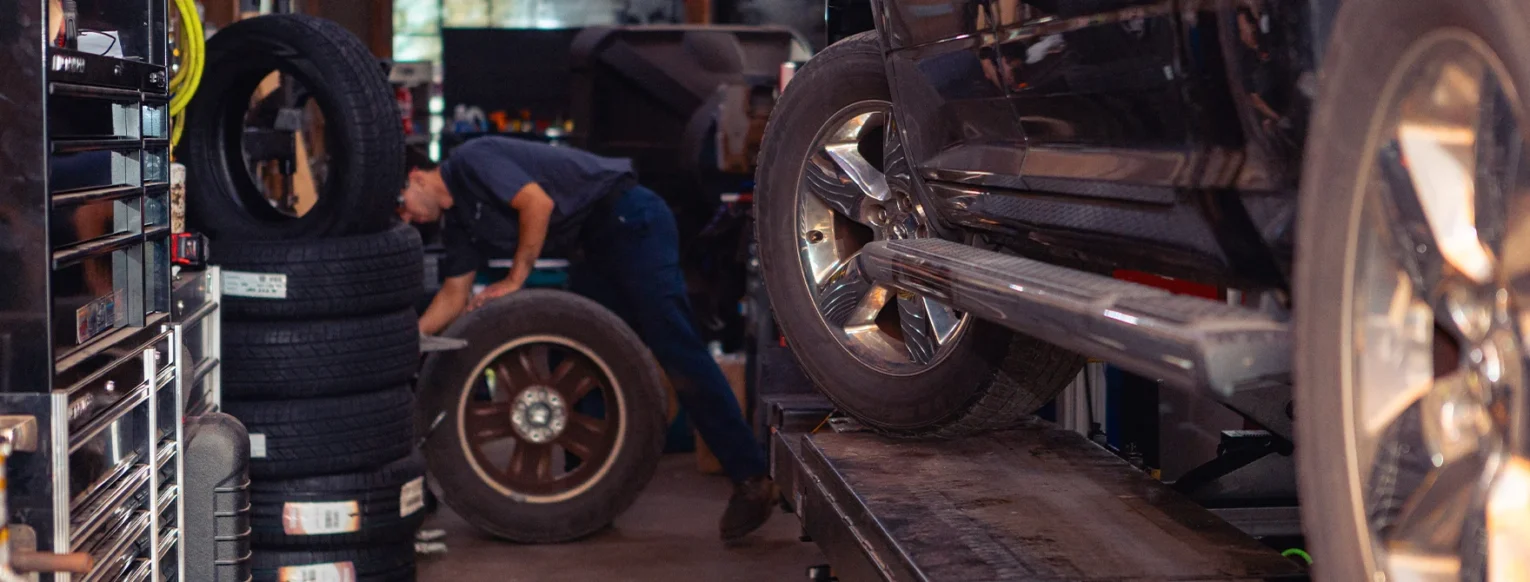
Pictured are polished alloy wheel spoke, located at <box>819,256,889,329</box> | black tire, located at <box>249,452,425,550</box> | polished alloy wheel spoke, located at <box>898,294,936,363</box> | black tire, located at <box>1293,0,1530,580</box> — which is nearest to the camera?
black tire, located at <box>1293,0,1530,580</box>

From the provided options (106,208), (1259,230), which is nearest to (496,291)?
(106,208)

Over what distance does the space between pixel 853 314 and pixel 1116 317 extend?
1490mm

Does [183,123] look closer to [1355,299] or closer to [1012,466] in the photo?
[1012,466]

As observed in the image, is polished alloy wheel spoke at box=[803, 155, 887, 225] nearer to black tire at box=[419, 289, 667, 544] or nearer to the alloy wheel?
the alloy wheel

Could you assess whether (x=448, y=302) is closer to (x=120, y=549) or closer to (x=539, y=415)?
(x=539, y=415)

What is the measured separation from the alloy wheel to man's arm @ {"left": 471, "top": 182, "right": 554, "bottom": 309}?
2919 mm

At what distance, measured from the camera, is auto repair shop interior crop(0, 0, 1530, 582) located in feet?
4.55

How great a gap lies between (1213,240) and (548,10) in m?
12.1

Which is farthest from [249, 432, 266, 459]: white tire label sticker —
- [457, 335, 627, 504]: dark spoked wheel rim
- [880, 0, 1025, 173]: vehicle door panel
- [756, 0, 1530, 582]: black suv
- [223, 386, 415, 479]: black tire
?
[880, 0, 1025, 173]: vehicle door panel

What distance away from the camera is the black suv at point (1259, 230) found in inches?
50.8

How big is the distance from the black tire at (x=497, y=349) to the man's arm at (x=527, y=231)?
0.25 metres

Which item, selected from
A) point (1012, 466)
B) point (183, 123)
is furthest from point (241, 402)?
point (1012, 466)

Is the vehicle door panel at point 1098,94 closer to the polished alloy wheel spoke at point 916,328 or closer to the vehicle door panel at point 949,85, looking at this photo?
the vehicle door panel at point 949,85

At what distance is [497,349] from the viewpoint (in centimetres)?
580
